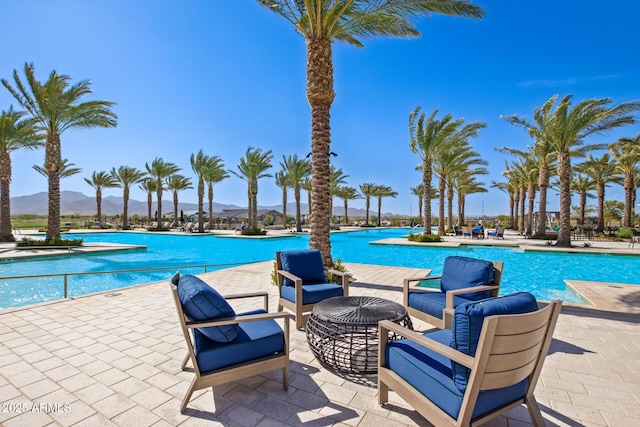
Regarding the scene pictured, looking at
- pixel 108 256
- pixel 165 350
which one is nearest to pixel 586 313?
pixel 165 350

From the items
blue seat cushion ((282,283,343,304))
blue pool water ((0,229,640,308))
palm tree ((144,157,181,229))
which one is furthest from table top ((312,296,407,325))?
palm tree ((144,157,181,229))

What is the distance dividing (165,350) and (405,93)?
16.2 meters

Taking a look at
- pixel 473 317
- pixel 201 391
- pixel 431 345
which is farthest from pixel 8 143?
pixel 473 317

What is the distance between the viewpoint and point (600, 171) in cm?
2411

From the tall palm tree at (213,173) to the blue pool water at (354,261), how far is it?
41.2 feet

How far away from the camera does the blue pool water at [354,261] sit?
7.53 metres

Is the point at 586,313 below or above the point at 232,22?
below

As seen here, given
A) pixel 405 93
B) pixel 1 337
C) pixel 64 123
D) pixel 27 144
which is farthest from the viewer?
pixel 27 144

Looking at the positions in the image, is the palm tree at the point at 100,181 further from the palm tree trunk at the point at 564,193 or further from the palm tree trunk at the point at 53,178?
the palm tree trunk at the point at 564,193

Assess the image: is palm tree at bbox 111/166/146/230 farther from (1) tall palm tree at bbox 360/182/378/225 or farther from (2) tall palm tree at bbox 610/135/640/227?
(2) tall palm tree at bbox 610/135/640/227

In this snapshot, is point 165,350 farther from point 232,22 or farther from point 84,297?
point 232,22

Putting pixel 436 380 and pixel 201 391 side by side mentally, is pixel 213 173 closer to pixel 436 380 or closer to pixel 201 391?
pixel 201 391

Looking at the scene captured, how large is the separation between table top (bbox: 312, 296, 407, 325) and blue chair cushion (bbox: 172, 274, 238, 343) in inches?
37.4

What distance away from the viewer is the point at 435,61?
12.1 meters
